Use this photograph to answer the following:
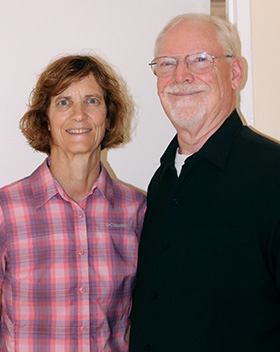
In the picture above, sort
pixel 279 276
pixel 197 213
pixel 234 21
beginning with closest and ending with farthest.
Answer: pixel 279 276 < pixel 197 213 < pixel 234 21

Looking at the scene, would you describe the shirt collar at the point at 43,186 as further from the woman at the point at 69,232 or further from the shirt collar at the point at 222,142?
the shirt collar at the point at 222,142

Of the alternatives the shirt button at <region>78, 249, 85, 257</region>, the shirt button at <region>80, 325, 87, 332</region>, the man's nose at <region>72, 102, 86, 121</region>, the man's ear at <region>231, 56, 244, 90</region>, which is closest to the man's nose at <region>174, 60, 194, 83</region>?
the man's ear at <region>231, 56, 244, 90</region>

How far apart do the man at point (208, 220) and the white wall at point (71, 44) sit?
2.01 ft

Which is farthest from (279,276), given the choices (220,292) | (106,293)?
(106,293)

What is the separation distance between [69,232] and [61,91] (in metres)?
0.52

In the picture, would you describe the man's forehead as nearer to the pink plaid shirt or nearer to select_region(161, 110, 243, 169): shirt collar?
select_region(161, 110, 243, 169): shirt collar

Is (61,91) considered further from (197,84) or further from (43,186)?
(197,84)

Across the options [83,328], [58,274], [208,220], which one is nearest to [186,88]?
[208,220]

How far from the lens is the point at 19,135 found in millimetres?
2135

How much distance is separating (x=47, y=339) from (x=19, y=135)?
3.41 feet

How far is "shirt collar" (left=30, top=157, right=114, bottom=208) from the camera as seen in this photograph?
1.58 meters

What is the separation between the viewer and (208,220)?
1.34 metres

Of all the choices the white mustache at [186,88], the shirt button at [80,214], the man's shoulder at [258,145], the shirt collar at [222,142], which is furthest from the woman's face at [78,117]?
the man's shoulder at [258,145]

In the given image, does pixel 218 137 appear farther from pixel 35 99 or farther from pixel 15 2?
pixel 15 2
